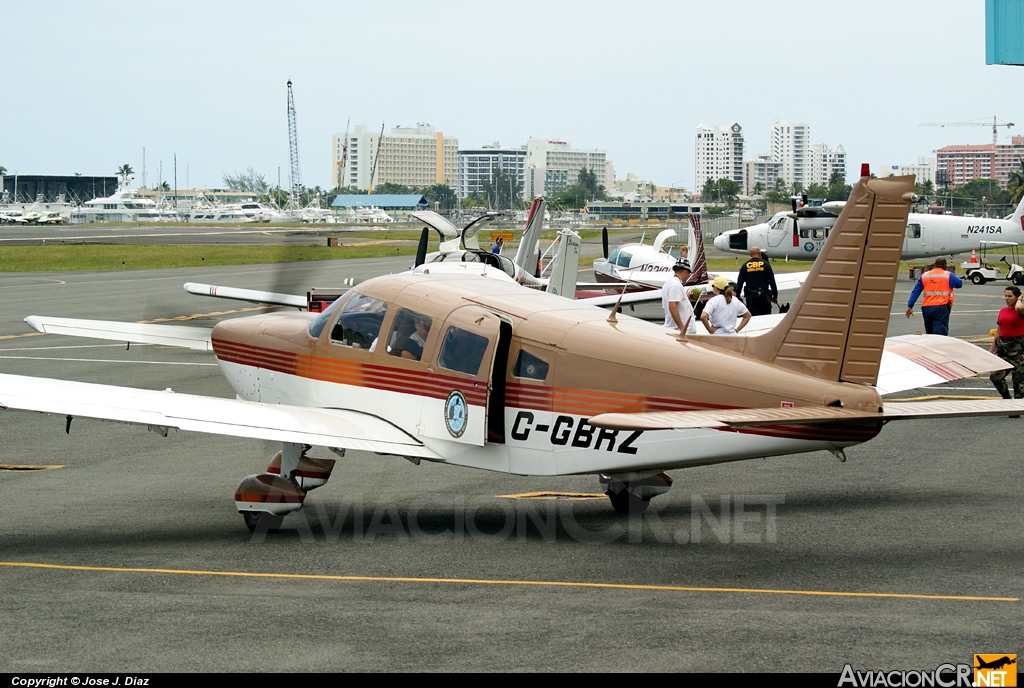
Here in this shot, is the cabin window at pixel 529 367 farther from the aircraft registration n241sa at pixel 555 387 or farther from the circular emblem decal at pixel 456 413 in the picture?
the circular emblem decal at pixel 456 413

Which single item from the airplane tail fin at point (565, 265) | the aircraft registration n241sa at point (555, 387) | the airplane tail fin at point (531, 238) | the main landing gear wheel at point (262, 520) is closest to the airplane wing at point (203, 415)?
the aircraft registration n241sa at point (555, 387)

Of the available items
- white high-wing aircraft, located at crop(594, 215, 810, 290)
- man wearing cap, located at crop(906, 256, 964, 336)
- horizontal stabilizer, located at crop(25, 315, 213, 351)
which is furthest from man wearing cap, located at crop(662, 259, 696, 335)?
white high-wing aircraft, located at crop(594, 215, 810, 290)

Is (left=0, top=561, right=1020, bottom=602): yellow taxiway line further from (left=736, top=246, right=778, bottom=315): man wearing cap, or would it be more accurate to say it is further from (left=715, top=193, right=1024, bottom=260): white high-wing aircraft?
(left=715, top=193, right=1024, bottom=260): white high-wing aircraft

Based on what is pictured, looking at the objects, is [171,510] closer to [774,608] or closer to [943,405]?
[774,608]

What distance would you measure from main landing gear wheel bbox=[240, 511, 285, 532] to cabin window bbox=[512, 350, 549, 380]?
2809mm

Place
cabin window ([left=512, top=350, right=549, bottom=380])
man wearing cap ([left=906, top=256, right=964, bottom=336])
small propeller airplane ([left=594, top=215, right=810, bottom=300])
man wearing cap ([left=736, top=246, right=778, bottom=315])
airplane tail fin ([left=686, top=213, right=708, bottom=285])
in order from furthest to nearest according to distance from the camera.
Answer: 1. small propeller airplane ([left=594, top=215, right=810, bottom=300])
2. airplane tail fin ([left=686, top=213, right=708, bottom=285])
3. man wearing cap ([left=736, top=246, right=778, bottom=315])
4. man wearing cap ([left=906, top=256, right=964, bottom=336])
5. cabin window ([left=512, top=350, right=549, bottom=380])

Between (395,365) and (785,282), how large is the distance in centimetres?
2305

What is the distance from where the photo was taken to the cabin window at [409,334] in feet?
33.6

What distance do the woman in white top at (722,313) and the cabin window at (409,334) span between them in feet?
22.2

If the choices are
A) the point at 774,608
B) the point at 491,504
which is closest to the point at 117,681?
the point at 774,608

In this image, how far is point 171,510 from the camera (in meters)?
10.9

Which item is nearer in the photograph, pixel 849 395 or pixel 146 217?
pixel 849 395

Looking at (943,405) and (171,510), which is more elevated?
(943,405)

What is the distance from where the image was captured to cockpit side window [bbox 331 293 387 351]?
10664 mm
